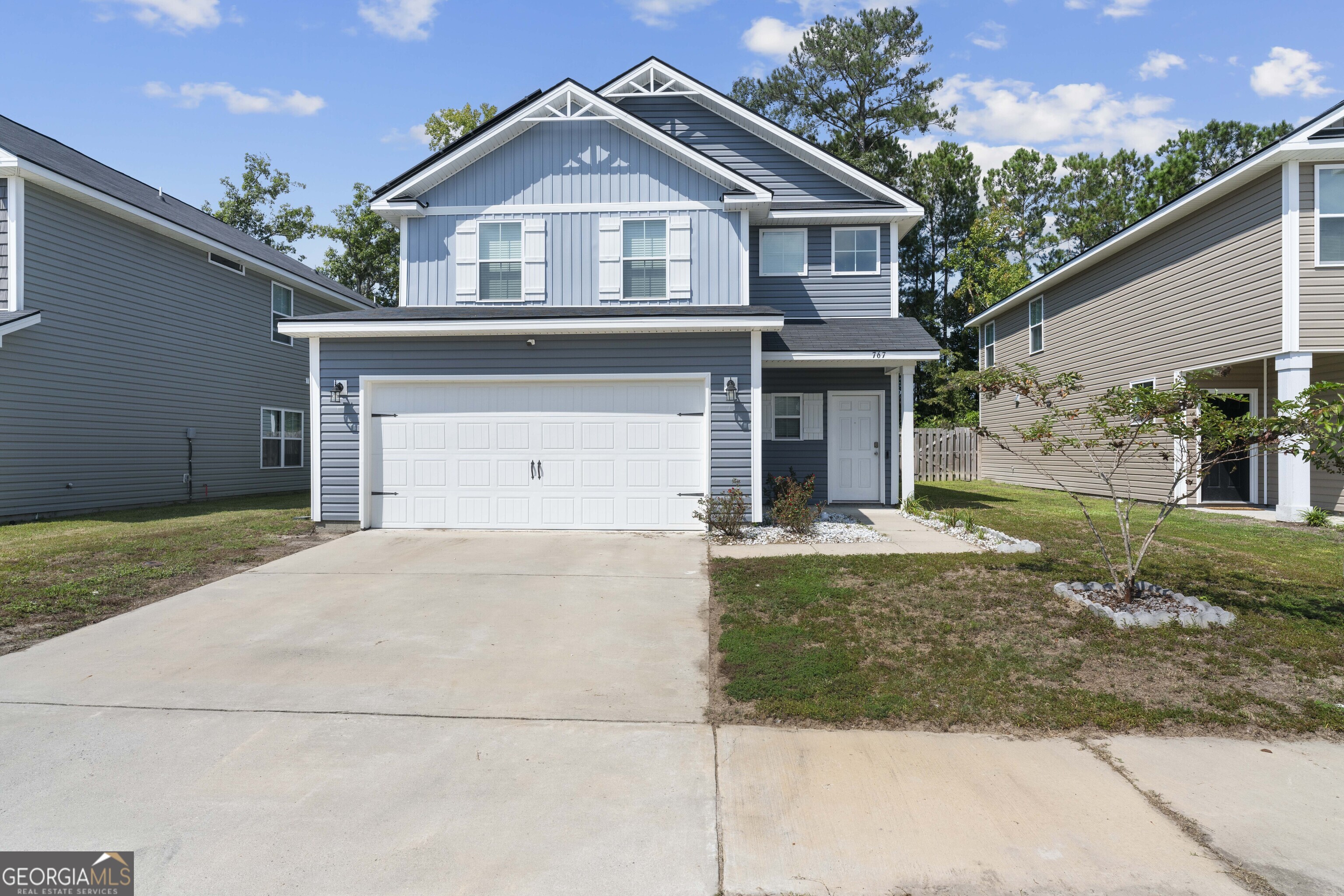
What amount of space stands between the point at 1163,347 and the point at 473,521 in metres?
13.3

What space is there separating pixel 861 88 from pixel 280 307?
85.1 ft

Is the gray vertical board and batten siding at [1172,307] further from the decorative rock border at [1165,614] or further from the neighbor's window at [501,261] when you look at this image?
the neighbor's window at [501,261]

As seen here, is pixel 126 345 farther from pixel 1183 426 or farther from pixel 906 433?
pixel 1183 426

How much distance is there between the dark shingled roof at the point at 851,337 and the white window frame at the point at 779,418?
1.26 meters

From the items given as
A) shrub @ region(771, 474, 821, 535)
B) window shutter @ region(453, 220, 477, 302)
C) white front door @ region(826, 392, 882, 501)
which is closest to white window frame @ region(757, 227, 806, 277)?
white front door @ region(826, 392, 882, 501)

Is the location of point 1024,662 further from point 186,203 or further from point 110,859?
point 186,203

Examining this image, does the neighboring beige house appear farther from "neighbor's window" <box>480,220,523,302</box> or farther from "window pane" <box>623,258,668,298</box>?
"neighbor's window" <box>480,220,523,302</box>

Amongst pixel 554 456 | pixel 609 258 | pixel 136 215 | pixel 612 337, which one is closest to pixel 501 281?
pixel 609 258

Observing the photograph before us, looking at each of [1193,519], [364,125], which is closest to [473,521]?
[364,125]

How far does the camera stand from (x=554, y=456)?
10359mm

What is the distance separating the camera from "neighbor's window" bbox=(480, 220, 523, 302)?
11523 millimetres

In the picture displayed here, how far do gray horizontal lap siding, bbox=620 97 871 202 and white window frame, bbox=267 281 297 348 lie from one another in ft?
32.6

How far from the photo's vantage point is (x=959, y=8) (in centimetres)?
1558

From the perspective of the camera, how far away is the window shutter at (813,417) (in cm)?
1326
